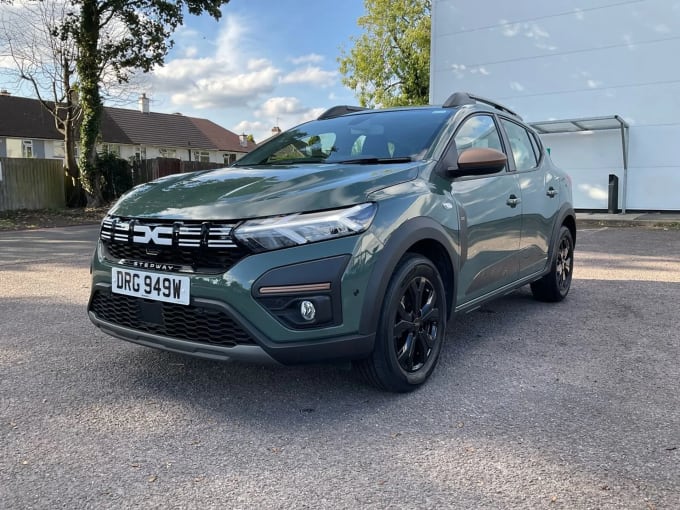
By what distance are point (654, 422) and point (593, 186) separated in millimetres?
15628

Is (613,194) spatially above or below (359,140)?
below

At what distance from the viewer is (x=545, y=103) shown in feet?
57.9

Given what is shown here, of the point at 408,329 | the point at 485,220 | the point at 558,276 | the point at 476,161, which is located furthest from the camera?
the point at 558,276

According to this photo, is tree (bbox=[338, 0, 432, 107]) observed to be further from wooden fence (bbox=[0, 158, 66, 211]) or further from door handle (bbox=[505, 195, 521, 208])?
door handle (bbox=[505, 195, 521, 208])

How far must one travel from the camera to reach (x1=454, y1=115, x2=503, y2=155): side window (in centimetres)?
380

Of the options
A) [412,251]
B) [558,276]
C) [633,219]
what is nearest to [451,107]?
[412,251]

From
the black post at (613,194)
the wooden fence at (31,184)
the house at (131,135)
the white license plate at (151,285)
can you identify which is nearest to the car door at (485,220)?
the white license plate at (151,285)

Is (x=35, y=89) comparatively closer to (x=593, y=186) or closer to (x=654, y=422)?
(x=593, y=186)

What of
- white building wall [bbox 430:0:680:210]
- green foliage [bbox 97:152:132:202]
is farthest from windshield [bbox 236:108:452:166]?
green foliage [bbox 97:152:132:202]

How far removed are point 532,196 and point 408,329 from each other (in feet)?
6.79

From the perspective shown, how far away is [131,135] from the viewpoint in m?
44.1

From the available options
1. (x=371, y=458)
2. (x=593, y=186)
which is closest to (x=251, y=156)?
(x=371, y=458)

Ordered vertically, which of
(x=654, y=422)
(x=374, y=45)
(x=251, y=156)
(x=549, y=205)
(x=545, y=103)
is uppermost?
(x=374, y=45)

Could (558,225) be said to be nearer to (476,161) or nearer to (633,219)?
(476,161)
